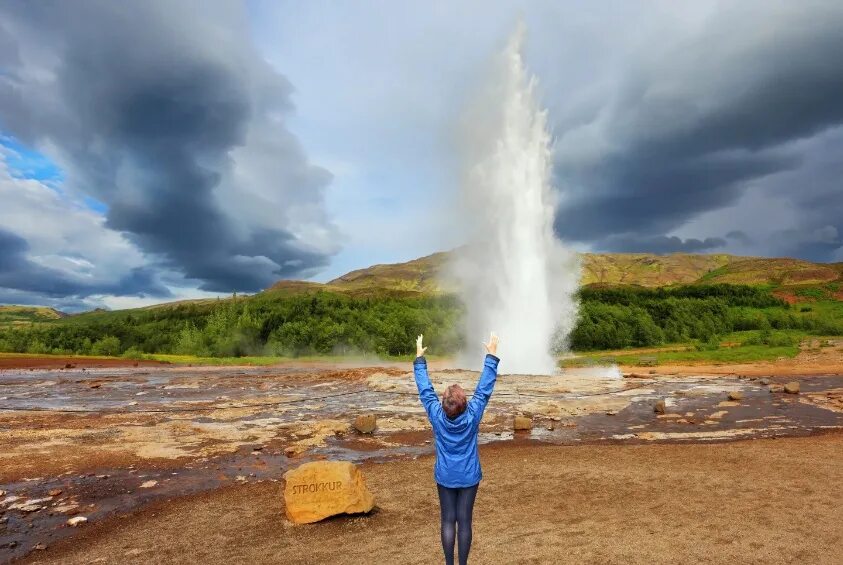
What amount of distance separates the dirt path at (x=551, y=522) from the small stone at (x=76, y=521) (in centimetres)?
59

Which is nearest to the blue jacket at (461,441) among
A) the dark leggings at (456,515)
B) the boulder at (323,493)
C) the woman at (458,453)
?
the woman at (458,453)

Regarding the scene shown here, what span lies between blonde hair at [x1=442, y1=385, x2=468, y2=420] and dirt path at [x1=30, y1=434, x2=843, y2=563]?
3.00 meters

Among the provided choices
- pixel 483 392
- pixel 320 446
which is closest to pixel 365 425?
pixel 320 446

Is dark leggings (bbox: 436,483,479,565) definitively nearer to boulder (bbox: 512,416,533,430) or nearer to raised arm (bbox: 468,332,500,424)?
raised arm (bbox: 468,332,500,424)

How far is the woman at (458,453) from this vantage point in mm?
5402

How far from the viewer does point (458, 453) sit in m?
5.46

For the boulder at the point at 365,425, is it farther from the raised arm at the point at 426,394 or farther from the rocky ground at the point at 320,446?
the raised arm at the point at 426,394

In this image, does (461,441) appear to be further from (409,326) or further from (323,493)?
(409,326)

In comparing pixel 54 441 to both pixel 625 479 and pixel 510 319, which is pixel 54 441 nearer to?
pixel 625 479

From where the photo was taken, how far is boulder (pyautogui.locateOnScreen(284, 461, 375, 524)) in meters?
8.73

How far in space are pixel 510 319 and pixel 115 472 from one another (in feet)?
92.6

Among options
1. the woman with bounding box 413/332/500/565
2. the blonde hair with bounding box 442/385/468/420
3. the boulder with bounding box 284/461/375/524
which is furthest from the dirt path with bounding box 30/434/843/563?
the blonde hair with bounding box 442/385/468/420

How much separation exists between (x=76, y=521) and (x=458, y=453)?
8.06m

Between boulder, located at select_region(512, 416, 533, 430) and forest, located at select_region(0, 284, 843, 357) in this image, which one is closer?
boulder, located at select_region(512, 416, 533, 430)
